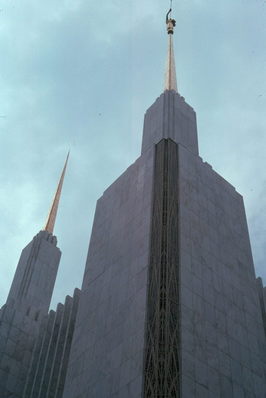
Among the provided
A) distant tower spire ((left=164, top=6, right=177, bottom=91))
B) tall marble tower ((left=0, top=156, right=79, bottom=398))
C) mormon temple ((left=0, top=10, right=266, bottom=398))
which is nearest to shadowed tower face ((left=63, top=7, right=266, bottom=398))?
mormon temple ((left=0, top=10, right=266, bottom=398))

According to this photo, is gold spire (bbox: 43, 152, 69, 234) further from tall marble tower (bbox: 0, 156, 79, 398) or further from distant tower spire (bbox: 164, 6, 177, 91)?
distant tower spire (bbox: 164, 6, 177, 91)

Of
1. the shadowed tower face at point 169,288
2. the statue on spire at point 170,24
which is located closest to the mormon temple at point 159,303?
the shadowed tower face at point 169,288

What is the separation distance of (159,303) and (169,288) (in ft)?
3.35

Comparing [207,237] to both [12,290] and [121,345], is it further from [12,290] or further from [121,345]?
[12,290]

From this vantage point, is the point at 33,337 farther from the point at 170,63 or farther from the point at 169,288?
the point at 170,63

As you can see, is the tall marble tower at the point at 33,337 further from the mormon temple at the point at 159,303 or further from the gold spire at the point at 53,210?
the gold spire at the point at 53,210

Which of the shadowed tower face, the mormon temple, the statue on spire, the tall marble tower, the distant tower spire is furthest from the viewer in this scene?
the statue on spire

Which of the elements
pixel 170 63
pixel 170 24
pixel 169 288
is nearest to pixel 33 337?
pixel 169 288

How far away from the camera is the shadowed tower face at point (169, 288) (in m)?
26.4

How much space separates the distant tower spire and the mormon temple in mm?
401

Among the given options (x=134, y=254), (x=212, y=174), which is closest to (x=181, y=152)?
(x=212, y=174)

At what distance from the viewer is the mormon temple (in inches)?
Answer: 1049

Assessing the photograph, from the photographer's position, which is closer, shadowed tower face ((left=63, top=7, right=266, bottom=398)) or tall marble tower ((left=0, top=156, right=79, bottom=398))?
shadowed tower face ((left=63, top=7, right=266, bottom=398))

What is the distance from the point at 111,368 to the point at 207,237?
10062 mm
